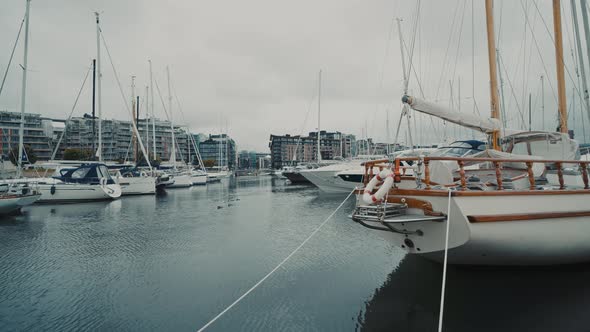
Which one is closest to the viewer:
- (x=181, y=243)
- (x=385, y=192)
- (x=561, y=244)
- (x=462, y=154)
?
(x=385, y=192)

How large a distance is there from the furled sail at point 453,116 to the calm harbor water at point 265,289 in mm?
3123

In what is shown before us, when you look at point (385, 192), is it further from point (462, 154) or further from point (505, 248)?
point (462, 154)

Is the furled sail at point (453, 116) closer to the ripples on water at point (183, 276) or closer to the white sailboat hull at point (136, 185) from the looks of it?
the ripples on water at point (183, 276)

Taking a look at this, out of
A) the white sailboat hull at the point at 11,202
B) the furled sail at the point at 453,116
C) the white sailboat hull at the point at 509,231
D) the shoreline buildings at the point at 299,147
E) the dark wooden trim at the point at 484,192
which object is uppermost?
the shoreline buildings at the point at 299,147

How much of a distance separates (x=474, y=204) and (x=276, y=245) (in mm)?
5904

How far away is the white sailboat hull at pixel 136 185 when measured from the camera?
2681cm

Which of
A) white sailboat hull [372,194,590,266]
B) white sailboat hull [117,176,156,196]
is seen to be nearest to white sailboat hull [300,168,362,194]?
white sailboat hull [117,176,156,196]

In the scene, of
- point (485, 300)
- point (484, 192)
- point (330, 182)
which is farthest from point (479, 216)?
point (330, 182)

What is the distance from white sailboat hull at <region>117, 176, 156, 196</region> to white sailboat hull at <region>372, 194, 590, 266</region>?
2712 cm

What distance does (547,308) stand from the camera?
4.34 metres

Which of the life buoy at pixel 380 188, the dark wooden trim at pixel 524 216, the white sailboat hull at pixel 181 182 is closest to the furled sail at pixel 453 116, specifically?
the life buoy at pixel 380 188

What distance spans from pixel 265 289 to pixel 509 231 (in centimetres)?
414

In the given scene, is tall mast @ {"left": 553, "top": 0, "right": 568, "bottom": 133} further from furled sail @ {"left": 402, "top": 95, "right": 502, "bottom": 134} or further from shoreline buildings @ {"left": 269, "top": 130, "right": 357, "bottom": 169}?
shoreline buildings @ {"left": 269, "top": 130, "right": 357, "bottom": 169}

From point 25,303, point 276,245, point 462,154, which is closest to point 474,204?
point 462,154
